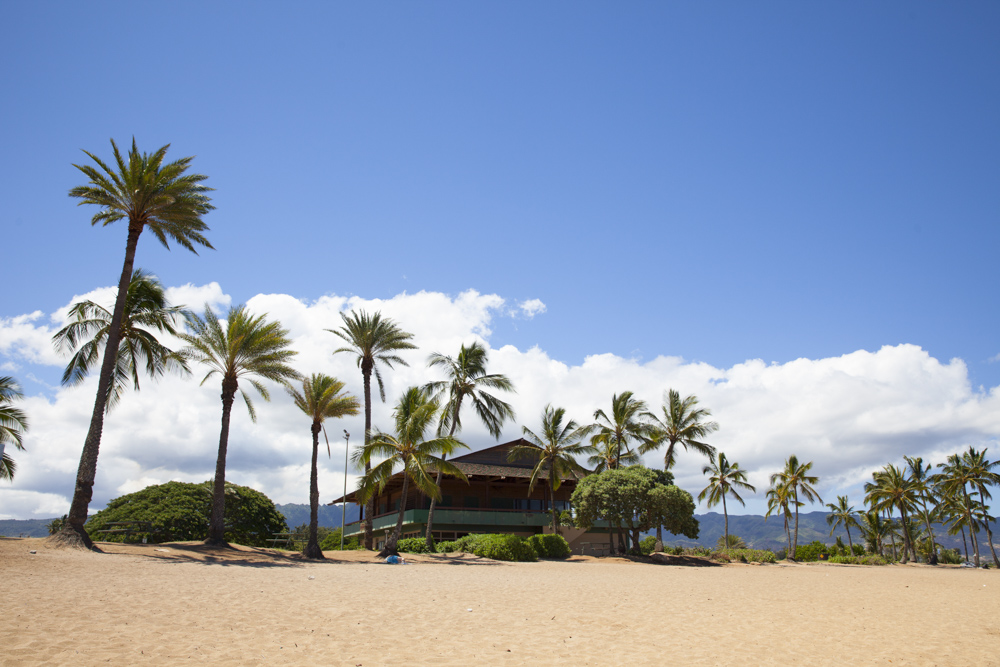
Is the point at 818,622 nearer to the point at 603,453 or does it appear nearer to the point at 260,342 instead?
the point at 260,342

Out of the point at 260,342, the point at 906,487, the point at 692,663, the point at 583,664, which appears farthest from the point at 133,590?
the point at 906,487

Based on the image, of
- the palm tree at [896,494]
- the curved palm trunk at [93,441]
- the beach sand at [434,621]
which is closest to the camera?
the beach sand at [434,621]

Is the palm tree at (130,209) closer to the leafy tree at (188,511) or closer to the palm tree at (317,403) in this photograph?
the palm tree at (317,403)

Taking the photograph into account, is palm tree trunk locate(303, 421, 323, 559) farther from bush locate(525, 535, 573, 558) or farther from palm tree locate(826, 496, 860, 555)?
palm tree locate(826, 496, 860, 555)

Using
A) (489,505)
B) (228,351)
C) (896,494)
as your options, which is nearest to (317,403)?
(228,351)

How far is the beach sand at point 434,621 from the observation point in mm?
7266

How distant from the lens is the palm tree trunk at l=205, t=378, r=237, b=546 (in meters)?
24.2

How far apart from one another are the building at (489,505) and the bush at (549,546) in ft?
19.1

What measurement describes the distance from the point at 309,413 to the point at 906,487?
5746cm

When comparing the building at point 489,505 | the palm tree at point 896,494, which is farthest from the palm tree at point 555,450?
the palm tree at point 896,494

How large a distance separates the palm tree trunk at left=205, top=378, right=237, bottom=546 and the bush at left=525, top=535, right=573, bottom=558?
14.4 metres

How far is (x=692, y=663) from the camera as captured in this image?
7.54 metres

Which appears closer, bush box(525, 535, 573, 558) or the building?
bush box(525, 535, 573, 558)

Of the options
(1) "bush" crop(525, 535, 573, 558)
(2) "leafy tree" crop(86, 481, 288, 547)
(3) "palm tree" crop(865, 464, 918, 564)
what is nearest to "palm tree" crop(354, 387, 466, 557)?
(1) "bush" crop(525, 535, 573, 558)
